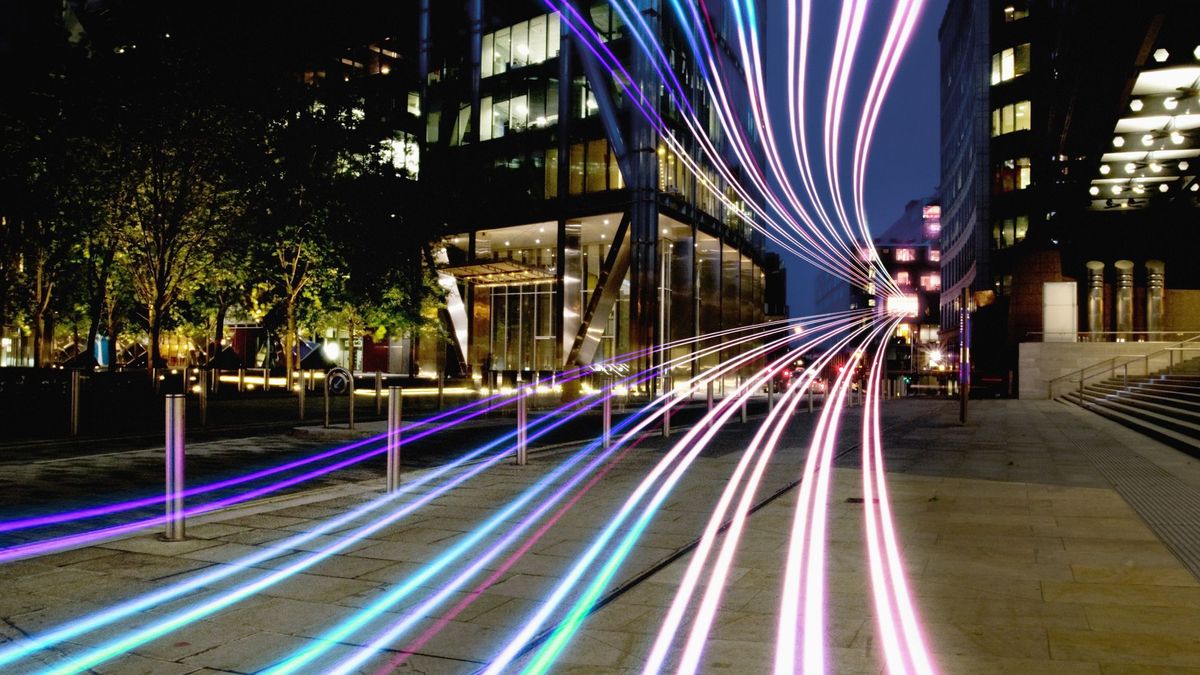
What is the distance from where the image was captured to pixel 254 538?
6.48 meters

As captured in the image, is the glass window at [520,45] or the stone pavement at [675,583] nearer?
the stone pavement at [675,583]

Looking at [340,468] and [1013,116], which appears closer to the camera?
[340,468]

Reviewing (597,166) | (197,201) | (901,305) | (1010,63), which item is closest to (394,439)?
(197,201)

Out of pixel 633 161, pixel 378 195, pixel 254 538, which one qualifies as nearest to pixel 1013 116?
pixel 633 161

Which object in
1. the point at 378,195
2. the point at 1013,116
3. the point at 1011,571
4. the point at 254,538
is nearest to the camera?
the point at 1011,571

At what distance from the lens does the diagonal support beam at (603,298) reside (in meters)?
39.9

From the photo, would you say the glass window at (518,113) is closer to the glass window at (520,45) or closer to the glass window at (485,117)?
the glass window at (485,117)

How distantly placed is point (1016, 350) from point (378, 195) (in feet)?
106

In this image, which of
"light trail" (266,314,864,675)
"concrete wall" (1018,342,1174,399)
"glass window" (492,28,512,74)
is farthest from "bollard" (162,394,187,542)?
"glass window" (492,28,512,74)

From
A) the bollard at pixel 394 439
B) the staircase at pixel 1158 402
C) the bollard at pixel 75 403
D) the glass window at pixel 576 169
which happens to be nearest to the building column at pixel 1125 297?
the staircase at pixel 1158 402

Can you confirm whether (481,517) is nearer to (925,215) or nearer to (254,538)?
(254,538)

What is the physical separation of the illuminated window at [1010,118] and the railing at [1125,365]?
1383 inches

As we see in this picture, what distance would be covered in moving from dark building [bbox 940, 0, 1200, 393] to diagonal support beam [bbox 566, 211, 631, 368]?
17247mm

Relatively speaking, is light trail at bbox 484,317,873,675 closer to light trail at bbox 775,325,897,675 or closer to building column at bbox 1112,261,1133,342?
light trail at bbox 775,325,897,675
